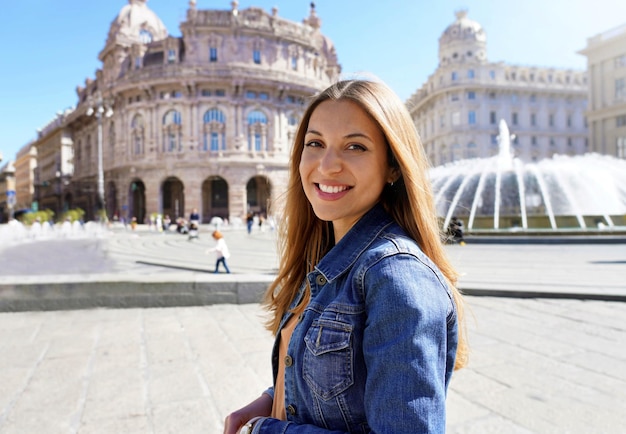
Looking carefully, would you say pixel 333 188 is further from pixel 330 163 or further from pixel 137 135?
pixel 137 135

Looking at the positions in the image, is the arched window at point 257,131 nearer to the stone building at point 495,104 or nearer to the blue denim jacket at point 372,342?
the stone building at point 495,104

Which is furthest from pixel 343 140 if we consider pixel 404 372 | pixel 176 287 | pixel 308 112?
pixel 176 287

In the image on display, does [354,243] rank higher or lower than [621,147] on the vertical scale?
lower

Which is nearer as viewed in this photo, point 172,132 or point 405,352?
point 405,352

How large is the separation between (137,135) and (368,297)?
46.4 m

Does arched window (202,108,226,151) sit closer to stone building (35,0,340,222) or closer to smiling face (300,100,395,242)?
stone building (35,0,340,222)

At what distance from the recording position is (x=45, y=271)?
8.96 metres

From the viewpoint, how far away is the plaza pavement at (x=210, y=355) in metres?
2.73

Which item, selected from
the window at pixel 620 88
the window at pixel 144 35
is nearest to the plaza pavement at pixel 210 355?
the window at pixel 620 88

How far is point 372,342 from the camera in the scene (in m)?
0.97

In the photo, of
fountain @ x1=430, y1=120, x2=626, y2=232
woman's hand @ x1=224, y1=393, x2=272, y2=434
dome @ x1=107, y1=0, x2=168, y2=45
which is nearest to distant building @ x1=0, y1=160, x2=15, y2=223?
dome @ x1=107, y1=0, x2=168, y2=45

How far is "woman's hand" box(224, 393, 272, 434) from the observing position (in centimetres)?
133

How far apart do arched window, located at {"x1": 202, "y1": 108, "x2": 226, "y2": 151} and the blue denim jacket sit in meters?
41.8

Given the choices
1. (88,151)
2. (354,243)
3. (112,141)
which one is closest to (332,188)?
(354,243)
